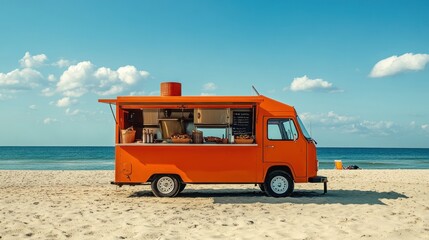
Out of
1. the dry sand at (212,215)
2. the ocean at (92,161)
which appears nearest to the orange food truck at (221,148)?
the dry sand at (212,215)

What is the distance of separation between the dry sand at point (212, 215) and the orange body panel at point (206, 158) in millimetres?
641

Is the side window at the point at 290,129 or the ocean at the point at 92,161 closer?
the side window at the point at 290,129

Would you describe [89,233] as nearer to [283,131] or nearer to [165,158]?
[165,158]

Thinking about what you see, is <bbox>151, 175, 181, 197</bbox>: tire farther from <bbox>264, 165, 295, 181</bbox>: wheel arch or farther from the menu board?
<bbox>264, 165, 295, 181</bbox>: wheel arch

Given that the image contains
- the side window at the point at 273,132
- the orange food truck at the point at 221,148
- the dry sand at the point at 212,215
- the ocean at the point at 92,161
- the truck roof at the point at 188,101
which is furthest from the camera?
the ocean at the point at 92,161

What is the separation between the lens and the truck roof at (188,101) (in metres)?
11.6

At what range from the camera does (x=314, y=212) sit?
9750 millimetres

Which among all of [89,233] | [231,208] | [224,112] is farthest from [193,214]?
[224,112]

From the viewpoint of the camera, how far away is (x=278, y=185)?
1195 cm

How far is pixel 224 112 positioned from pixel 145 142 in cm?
221

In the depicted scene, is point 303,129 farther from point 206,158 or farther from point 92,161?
point 92,161

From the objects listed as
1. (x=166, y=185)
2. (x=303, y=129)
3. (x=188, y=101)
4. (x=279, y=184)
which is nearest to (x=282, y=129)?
(x=303, y=129)

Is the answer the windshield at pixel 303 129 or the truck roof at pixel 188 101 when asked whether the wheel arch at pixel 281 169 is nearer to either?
the windshield at pixel 303 129

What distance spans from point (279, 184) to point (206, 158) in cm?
206
